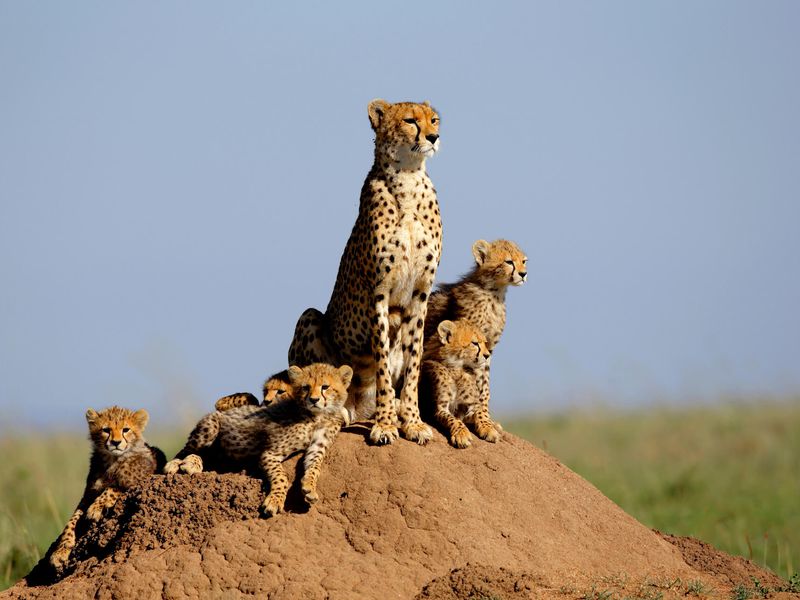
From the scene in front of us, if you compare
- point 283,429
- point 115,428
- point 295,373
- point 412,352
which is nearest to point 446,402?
point 412,352

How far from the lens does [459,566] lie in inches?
208

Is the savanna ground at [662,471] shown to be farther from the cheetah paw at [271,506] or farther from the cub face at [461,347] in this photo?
the cheetah paw at [271,506]

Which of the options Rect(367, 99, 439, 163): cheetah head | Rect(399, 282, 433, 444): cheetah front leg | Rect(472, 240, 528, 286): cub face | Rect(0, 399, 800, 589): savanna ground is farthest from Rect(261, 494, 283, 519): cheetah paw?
Rect(0, 399, 800, 589): savanna ground

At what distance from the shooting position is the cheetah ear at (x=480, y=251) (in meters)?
7.03

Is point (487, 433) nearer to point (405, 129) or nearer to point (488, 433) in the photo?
point (488, 433)

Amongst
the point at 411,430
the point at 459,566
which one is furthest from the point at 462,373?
the point at 459,566

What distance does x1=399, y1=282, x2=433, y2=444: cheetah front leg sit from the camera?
6105mm

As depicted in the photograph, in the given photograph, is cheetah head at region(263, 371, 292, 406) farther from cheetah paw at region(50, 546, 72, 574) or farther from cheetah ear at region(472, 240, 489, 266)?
cheetah ear at region(472, 240, 489, 266)

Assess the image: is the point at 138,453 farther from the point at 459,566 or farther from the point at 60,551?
the point at 459,566

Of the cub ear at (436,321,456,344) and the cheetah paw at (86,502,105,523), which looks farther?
the cub ear at (436,321,456,344)

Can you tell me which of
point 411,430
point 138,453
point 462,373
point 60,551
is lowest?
point 60,551

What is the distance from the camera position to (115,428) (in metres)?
5.90

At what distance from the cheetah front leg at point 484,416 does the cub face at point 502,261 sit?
0.59 metres

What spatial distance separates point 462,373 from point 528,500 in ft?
3.13
